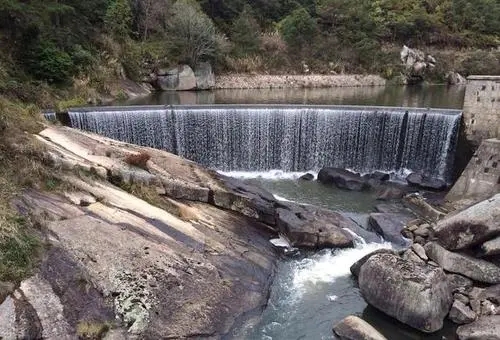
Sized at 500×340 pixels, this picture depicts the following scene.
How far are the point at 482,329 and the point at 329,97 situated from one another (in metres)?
24.4

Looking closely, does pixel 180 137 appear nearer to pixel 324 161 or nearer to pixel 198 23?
pixel 324 161

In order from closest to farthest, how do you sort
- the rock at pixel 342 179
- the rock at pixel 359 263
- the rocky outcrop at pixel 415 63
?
the rock at pixel 359 263 → the rock at pixel 342 179 → the rocky outcrop at pixel 415 63

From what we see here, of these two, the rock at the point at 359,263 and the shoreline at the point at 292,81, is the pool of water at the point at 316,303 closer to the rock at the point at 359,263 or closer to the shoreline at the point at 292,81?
the rock at the point at 359,263

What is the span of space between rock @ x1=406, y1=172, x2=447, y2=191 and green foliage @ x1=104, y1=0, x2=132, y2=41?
73.3 ft

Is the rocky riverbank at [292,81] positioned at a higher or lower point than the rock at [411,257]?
higher

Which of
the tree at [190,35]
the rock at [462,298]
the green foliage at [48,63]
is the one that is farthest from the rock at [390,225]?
the tree at [190,35]

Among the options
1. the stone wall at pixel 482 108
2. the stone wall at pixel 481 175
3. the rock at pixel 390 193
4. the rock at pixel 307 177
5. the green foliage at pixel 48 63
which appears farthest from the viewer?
the green foliage at pixel 48 63

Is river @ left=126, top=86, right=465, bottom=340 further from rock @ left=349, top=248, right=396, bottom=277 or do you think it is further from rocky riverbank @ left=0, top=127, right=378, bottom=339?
rocky riverbank @ left=0, top=127, right=378, bottom=339

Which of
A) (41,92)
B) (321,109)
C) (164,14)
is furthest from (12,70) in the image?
(164,14)

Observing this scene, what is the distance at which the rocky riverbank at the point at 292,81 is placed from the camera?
36775mm

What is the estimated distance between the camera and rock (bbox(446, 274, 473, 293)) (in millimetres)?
10234

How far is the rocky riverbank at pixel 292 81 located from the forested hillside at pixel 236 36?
906 mm

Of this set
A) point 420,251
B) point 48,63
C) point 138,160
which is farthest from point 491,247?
point 48,63

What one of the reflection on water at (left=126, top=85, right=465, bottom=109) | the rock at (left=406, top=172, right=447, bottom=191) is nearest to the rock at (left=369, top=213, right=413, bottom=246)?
the rock at (left=406, top=172, right=447, bottom=191)
